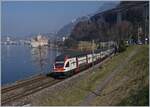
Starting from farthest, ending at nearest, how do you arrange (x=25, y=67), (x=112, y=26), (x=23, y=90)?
(x=112, y=26) → (x=25, y=67) → (x=23, y=90)

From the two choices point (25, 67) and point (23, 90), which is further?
point (25, 67)

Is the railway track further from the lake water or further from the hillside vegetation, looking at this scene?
the hillside vegetation

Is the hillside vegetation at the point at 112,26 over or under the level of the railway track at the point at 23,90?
over

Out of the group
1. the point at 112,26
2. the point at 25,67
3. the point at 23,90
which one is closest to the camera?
the point at 23,90

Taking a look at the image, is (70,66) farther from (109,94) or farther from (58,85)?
(109,94)

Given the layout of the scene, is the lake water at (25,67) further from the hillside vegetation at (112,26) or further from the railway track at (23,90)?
the railway track at (23,90)

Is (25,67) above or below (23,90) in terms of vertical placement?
below

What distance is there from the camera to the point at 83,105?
20.5 metres

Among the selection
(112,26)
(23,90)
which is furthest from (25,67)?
(23,90)

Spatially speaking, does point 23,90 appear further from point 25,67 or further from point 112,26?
point 112,26

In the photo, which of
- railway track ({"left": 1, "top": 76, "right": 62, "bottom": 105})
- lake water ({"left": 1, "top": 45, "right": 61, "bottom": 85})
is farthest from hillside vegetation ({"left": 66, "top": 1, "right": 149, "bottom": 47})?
railway track ({"left": 1, "top": 76, "right": 62, "bottom": 105})

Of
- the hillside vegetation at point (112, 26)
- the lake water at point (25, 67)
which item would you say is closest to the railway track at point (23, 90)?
the lake water at point (25, 67)

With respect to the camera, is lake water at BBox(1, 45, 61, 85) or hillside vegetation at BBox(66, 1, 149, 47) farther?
hillside vegetation at BBox(66, 1, 149, 47)

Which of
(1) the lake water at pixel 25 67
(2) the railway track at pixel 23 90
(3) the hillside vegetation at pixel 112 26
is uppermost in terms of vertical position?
(3) the hillside vegetation at pixel 112 26
